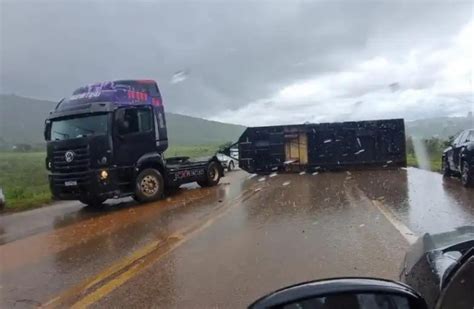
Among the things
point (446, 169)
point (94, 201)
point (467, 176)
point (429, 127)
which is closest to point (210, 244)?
point (94, 201)

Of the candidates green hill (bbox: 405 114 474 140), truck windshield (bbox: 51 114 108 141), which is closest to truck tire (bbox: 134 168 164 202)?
truck windshield (bbox: 51 114 108 141)

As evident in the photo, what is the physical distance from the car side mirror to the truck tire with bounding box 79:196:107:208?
38.0 feet

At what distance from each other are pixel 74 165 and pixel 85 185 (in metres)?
0.61

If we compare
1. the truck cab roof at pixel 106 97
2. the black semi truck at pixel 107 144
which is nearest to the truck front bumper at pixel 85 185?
the black semi truck at pixel 107 144

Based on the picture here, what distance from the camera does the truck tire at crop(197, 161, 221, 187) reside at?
663 inches

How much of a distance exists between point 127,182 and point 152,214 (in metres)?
2.51

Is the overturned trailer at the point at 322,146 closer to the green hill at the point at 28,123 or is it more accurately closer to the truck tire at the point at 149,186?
the truck tire at the point at 149,186

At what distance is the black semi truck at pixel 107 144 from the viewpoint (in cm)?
1252

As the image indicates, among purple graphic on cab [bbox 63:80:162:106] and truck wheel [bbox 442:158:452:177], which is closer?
purple graphic on cab [bbox 63:80:162:106]

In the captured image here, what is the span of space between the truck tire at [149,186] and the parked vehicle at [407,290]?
11.3 metres

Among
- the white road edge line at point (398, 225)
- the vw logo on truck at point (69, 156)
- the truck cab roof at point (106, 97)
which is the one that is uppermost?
the truck cab roof at point (106, 97)

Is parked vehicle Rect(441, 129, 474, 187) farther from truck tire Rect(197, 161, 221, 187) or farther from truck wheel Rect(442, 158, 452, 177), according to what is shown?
truck tire Rect(197, 161, 221, 187)

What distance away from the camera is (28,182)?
28625mm

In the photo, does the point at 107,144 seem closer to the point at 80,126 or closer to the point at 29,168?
the point at 80,126
